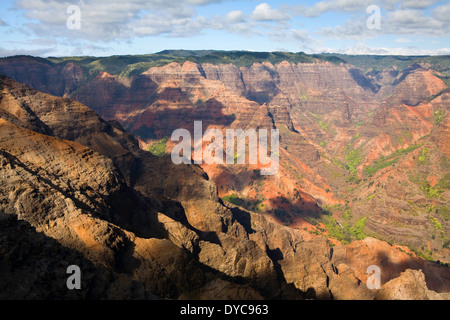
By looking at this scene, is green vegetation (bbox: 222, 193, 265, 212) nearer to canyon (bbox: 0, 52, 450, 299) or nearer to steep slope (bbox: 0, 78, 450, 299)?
canyon (bbox: 0, 52, 450, 299)

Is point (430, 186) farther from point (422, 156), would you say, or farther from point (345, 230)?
point (345, 230)

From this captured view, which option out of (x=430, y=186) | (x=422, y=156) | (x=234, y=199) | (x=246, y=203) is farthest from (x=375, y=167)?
(x=234, y=199)

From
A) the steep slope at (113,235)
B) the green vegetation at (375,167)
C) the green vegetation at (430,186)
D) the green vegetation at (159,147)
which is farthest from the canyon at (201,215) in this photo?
the green vegetation at (375,167)

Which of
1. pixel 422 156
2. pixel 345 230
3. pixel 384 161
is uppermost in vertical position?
pixel 422 156

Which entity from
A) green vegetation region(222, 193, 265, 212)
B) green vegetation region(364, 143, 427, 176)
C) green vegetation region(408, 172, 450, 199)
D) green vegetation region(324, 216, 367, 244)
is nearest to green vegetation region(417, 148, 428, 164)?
green vegetation region(408, 172, 450, 199)

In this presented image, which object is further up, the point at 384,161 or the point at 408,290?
the point at 408,290

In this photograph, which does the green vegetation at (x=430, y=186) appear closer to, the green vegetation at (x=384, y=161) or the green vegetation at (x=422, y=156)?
the green vegetation at (x=422, y=156)

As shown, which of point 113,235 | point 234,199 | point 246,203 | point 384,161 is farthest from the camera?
point 384,161

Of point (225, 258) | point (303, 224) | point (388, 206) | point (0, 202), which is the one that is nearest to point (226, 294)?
point (225, 258)
